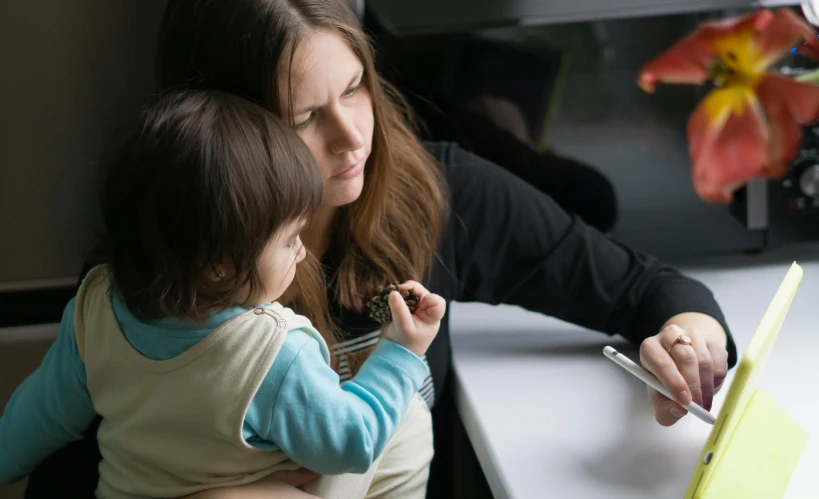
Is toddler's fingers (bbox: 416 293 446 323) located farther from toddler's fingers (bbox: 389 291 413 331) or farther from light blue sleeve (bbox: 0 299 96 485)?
light blue sleeve (bbox: 0 299 96 485)

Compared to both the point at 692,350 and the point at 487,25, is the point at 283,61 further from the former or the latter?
the point at 692,350

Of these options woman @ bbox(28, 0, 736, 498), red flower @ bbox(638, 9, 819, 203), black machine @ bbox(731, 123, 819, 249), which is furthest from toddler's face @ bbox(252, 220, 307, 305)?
black machine @ bbox(731, 123, 819, 249)

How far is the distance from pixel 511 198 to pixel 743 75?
14.1 inches

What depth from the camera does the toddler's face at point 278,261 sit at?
2.29ft

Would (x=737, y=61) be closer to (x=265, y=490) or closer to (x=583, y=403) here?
(x=583, y=403)

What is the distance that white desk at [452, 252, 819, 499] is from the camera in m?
0.74

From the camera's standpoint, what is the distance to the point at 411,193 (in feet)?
3.23

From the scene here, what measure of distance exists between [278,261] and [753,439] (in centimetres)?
43

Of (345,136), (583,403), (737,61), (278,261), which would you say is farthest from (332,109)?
(737,61)

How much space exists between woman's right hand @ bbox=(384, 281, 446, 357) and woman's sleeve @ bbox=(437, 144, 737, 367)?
0.27m

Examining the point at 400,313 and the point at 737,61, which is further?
the point at 737,61

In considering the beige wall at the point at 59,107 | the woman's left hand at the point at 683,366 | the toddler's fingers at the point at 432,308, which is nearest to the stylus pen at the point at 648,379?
the woman's left hand at the point at 683,366

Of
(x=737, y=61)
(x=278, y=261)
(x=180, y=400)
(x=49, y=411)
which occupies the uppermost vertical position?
(x=737, y=61)

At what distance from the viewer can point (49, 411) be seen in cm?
82
